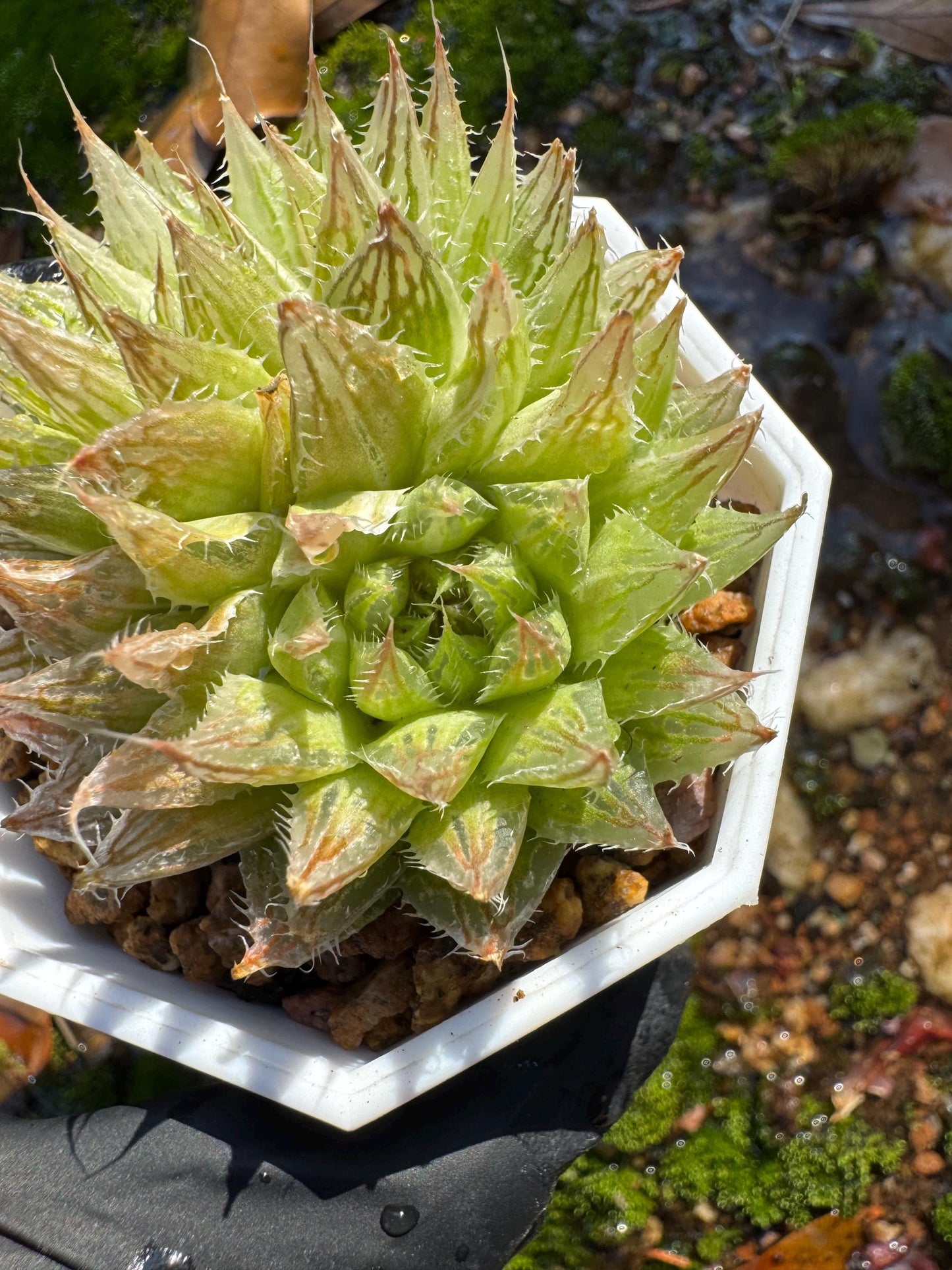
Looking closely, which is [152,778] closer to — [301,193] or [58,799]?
[58,799]

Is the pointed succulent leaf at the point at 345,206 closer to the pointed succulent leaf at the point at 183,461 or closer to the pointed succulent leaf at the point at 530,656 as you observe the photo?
the pointed succulent leaf at the point at 183,461

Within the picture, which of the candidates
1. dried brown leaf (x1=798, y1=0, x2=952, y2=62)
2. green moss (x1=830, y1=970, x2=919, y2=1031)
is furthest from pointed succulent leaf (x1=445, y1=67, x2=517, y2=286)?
green moss (x1=830, y1=970, x2=919, y2=1031)

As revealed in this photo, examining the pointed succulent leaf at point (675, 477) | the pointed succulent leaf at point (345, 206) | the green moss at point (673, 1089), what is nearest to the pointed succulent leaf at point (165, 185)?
the pointed succulent leaf at point (345, 206)

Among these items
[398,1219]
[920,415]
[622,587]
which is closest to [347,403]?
[622,587]

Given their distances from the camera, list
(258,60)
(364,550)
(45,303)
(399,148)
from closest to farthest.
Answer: (364,550) < (399,148) < (45,303) < (258,60)

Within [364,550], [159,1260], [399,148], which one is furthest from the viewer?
[159,1260]

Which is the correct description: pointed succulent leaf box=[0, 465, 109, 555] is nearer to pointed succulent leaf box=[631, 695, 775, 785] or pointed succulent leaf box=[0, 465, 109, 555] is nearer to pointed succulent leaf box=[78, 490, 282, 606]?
pointed succulent leaf box=[78, 490, 282, 606]
